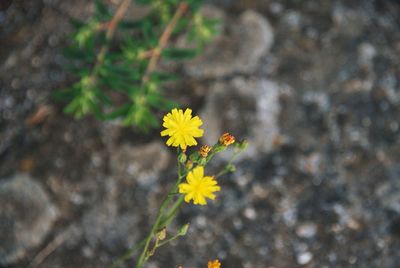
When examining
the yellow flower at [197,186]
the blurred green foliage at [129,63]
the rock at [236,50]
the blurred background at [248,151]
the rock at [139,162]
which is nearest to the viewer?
the yellow flower at [197,186]

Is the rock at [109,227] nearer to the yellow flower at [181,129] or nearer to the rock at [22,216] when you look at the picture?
the rock at [22,216]

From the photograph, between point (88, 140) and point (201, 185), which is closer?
point (201, 185)

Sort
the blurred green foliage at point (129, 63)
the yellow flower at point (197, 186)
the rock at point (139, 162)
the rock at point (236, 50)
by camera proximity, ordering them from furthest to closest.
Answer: the rock at point (236, 50) < the rock at point (139, 162) < the blurred green foliage at point (129, 63) < the yellow flower at point (197, 186)

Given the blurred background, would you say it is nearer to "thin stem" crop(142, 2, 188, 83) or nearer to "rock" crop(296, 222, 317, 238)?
"rock" crop(296, 222, 317, 238)

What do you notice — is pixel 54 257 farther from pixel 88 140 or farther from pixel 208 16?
pixel 208 16

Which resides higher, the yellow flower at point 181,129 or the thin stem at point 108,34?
the thin stem at point 108,34

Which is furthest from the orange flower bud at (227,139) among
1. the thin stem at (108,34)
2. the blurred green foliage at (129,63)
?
the thin stem at (108,34)

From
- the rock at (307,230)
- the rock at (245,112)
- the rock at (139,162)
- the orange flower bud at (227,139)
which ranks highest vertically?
the rock at (245,112)

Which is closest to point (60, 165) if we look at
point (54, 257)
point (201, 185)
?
point (54, 257)
